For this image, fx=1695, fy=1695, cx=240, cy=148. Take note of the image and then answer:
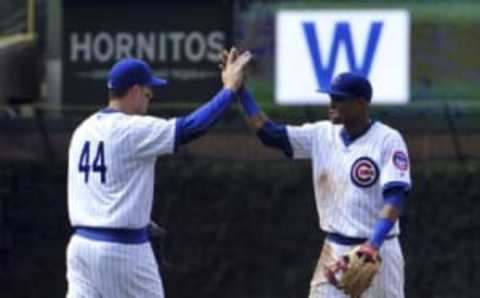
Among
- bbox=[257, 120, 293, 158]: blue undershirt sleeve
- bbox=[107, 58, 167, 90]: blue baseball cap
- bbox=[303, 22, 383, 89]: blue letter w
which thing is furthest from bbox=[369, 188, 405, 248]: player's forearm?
bbox=[303, 22, 383, 89]: blue letter w

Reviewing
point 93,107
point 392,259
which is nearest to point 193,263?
point 93,107

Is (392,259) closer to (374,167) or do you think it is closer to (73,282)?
(374,167)

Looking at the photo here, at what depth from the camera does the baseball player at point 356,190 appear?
872 centimetres

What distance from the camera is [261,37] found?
15.9 m

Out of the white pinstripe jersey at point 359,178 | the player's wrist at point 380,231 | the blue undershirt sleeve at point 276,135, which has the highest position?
the blue undershirt sleeve at point 276,135

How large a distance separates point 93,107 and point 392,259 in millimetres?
7164

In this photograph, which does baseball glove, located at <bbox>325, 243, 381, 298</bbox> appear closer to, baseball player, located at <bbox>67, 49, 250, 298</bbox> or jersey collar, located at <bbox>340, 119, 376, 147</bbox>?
jersey collar, located at <bbox>340, 119, 376, 147</bbox>

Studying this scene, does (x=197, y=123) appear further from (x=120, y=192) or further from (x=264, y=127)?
(x=264, y=127)

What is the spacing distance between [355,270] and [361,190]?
48 cm

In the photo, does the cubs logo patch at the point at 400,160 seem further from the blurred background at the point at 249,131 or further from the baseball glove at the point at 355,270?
the blurred background at the point at 249,131

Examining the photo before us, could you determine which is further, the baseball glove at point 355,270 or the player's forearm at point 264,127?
the player's forearm at point 264,127

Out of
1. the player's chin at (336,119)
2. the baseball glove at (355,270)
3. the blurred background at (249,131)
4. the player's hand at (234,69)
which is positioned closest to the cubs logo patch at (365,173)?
the player's chin at (336,119)

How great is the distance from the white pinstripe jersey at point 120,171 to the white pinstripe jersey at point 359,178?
0.93m

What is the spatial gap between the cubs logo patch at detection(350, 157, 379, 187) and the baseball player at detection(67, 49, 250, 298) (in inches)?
30.9
